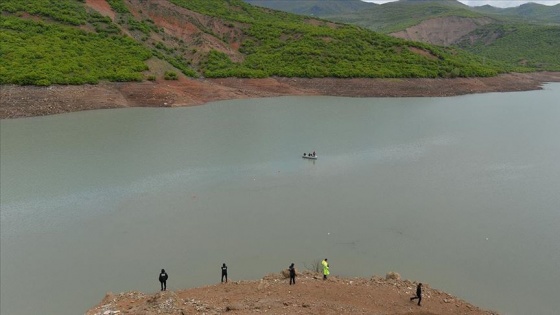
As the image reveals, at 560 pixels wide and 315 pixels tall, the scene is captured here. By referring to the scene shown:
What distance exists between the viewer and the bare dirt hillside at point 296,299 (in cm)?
1089

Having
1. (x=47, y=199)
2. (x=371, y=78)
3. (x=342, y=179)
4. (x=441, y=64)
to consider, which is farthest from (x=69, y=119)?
(x=441, y=64)

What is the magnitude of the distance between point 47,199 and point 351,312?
14.7 metres

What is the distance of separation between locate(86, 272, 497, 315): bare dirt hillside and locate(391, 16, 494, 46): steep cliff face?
111441 mm

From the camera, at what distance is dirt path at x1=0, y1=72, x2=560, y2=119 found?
36.1m

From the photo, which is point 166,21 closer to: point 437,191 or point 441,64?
point 441,64

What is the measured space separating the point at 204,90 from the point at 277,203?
28.1 m

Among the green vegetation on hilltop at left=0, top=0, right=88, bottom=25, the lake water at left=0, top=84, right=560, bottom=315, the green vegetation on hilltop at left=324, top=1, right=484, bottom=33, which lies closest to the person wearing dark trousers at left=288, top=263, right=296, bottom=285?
the lake water at left=0, top=84, right=560, bottom=315

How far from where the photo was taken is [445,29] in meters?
121

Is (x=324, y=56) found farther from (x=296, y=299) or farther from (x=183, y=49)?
(x=296, y=299)

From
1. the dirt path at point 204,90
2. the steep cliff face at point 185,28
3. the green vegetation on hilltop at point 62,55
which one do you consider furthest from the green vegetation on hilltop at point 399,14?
the green vegetation on hilltop at point 62,55

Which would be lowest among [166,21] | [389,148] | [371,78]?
[389,148]

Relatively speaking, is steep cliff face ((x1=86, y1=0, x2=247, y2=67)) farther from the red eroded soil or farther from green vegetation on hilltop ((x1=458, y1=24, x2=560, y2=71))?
green vegetation on hilltop ((x1=458, y1=24, x2=560, y2=71))

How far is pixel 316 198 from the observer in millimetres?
19469

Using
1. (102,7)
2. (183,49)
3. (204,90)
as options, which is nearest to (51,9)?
(102,7)
